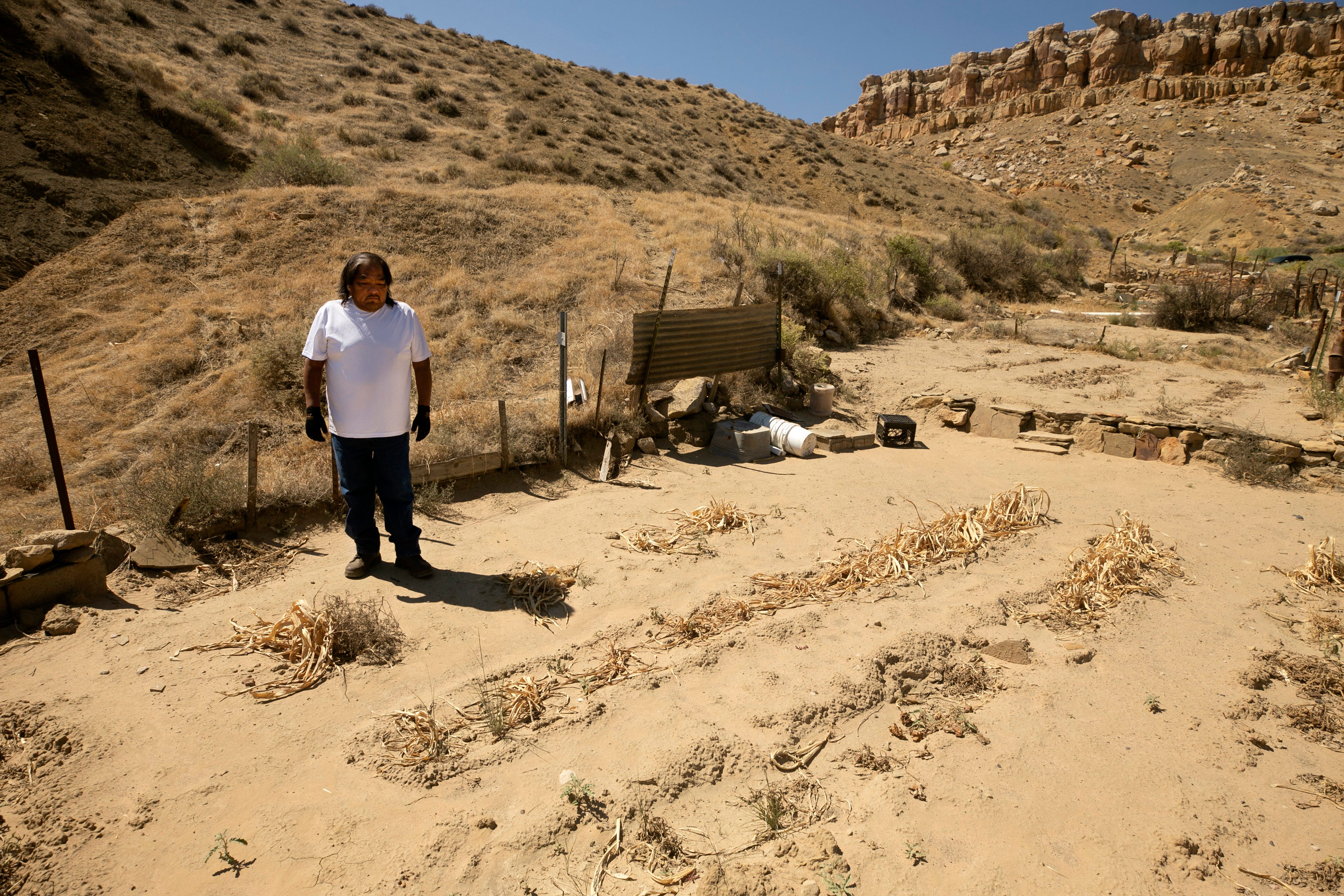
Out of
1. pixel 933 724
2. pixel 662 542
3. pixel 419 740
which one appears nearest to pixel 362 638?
pixel 419 740

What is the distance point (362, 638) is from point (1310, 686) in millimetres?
5144

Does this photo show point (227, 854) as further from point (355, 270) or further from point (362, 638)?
point (355, 270)

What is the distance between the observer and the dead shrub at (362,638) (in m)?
3.62

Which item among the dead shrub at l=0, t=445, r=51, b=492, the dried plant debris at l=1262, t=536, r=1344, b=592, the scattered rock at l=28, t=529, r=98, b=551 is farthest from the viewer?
the dead shrub at l=0, t=445, r=51, b=492

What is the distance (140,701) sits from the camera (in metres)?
3.22

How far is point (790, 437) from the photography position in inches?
297

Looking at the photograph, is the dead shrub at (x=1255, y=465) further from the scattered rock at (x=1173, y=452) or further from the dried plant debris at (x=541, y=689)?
the dried plant debris at (x=541, y=689)

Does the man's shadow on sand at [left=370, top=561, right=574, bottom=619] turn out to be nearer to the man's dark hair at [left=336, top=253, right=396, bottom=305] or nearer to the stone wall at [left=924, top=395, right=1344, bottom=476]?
the man's dark hair at [left=336, top=253, right=396, bottom=305]

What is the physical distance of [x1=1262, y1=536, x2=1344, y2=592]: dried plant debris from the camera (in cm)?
470

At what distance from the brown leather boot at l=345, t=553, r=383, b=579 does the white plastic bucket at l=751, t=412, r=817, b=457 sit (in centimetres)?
455

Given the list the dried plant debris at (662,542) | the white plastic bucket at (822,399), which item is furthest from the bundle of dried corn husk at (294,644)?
the white plastic bucket at (822,399)

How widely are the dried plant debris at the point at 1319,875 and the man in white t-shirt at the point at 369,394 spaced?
445 cm

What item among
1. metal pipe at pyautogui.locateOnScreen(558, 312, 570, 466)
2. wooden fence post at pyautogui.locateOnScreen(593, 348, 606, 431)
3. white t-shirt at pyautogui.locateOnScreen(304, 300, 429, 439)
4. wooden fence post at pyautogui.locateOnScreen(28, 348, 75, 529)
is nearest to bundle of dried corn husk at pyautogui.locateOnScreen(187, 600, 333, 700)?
white t-shirt at pyautogui.locateOnScreen(304, 300, 429, 439)

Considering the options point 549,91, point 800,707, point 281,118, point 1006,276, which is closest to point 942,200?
point 1006,276
